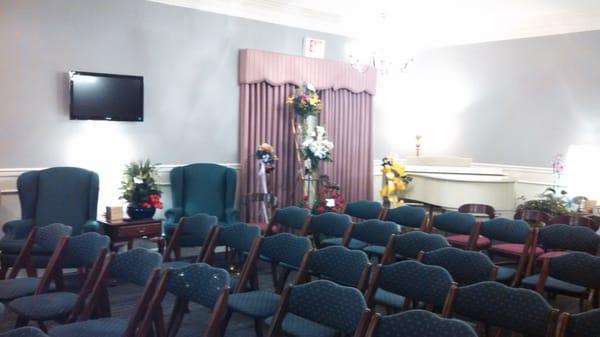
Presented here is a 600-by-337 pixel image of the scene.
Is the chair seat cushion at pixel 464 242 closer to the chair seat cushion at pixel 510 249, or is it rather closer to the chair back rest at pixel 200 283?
the chair seat cushion at pixel 510 249

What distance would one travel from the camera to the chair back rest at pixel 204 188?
21.9ft

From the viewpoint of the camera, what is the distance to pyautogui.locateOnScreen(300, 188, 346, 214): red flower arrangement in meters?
7.03

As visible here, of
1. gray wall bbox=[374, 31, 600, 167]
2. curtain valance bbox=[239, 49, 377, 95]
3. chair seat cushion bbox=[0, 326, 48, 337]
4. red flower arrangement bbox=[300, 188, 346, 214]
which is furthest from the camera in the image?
gray wall bbox=[374, 31, 600, 167]

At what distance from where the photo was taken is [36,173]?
5.70 metres

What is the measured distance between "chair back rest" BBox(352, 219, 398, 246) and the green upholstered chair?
253 cm

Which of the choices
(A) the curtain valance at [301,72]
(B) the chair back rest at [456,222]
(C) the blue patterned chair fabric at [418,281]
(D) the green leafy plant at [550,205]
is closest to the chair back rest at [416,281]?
(C) the blue patterned chair fabric at [418,281]

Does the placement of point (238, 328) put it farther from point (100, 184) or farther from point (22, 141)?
point (22, 141)

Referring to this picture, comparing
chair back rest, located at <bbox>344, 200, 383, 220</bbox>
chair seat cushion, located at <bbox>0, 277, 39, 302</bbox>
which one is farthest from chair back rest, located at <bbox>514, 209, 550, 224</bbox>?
chair seat cushion, located at <bbox>0, 277, 39, 302</bbox>

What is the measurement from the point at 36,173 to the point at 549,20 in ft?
21.6

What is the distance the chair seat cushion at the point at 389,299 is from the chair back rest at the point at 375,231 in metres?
0.92

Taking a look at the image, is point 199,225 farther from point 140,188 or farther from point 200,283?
point 200,283

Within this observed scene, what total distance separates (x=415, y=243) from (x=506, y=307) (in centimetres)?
148

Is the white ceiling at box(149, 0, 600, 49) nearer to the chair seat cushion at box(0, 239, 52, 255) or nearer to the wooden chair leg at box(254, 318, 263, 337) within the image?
the chair seat cushion at box(0, 239, 52, 255)

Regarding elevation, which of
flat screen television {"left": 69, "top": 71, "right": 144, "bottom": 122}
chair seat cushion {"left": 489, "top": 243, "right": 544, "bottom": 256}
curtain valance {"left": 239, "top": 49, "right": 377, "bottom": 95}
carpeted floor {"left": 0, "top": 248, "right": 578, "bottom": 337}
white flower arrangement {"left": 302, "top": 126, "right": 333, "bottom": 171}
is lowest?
carpeted floor {"left": 0, "top": 248, "right": 578, "bottom": 337}
